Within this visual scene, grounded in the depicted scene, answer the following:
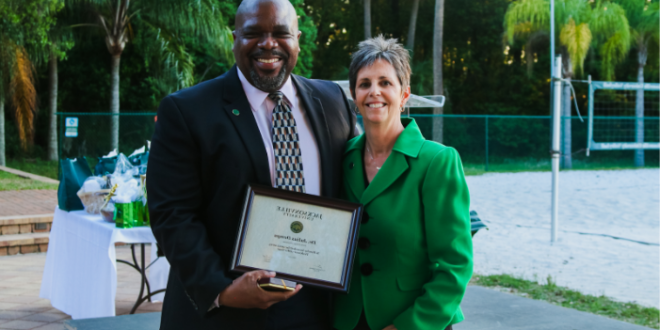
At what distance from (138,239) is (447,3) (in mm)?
34856

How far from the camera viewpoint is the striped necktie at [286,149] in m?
2.10

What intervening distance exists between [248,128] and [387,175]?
19.5 inches

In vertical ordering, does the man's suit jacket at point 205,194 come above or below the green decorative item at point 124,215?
above

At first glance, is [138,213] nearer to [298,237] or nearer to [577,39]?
[298,237]

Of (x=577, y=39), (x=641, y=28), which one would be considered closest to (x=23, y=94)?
(x=577, y=39)

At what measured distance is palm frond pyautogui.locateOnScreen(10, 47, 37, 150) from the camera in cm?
1919

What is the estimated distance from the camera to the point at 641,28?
28406 millimetres

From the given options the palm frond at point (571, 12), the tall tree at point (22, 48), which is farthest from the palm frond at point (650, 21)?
the tall tree at point (22, 48)

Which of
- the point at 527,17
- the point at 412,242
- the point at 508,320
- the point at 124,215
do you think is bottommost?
the point at 508,320

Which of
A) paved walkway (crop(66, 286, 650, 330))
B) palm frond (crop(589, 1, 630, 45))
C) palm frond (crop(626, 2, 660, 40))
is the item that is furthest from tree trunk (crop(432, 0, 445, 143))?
paved walkway (crop(66, 286, 650, 330))

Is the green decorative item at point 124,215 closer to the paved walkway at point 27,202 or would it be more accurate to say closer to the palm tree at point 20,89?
the paved walkway at point 27,202

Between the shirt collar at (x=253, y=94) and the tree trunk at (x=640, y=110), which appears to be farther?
the tree trunk at (x=640, y=110)

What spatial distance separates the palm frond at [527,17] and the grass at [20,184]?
68.5 feet

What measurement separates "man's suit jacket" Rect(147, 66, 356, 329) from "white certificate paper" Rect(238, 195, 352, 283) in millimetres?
116
